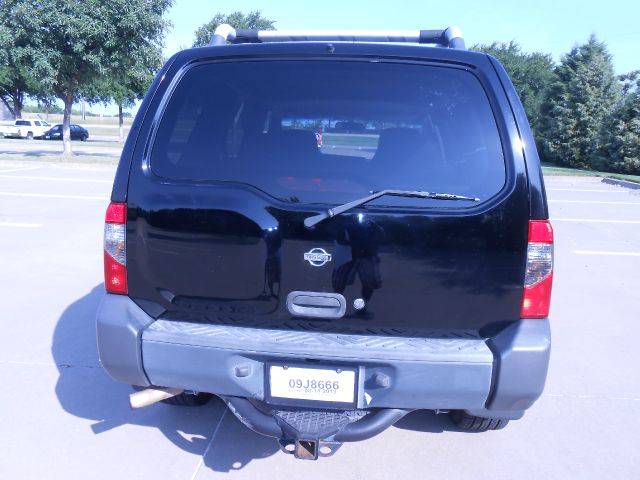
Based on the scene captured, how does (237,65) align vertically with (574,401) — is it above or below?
above

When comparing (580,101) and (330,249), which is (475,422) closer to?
(330,249)

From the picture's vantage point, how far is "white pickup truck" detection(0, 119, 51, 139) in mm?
41531

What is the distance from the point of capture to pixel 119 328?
7.41 feet

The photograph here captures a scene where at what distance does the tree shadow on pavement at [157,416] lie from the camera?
286 centimetres

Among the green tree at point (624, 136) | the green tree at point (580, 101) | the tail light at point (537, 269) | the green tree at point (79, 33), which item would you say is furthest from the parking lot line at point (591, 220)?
the green tree at point (580, 101)

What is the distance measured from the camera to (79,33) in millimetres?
16500

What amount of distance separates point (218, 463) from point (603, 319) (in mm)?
3883

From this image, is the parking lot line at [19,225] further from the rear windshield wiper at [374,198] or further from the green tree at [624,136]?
the green tree at [624,136]

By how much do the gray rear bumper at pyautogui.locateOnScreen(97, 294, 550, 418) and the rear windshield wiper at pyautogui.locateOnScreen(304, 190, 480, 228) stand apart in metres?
0.47

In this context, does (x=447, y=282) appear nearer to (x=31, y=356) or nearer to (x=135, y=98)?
(x=31, y=356)

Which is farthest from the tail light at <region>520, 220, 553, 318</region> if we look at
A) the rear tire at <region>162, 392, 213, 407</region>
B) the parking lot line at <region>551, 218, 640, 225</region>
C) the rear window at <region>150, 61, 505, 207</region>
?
the parking lot line at <region>551, 218, 640, 225</region>

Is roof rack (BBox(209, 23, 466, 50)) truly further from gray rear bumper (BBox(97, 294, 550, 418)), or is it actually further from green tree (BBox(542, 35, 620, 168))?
green tree (BBox(542, 35, 620, 168))

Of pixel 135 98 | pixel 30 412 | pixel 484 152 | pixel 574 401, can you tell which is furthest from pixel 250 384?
pixel 135 98

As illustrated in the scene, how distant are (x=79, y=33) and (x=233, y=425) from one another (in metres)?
16.6
